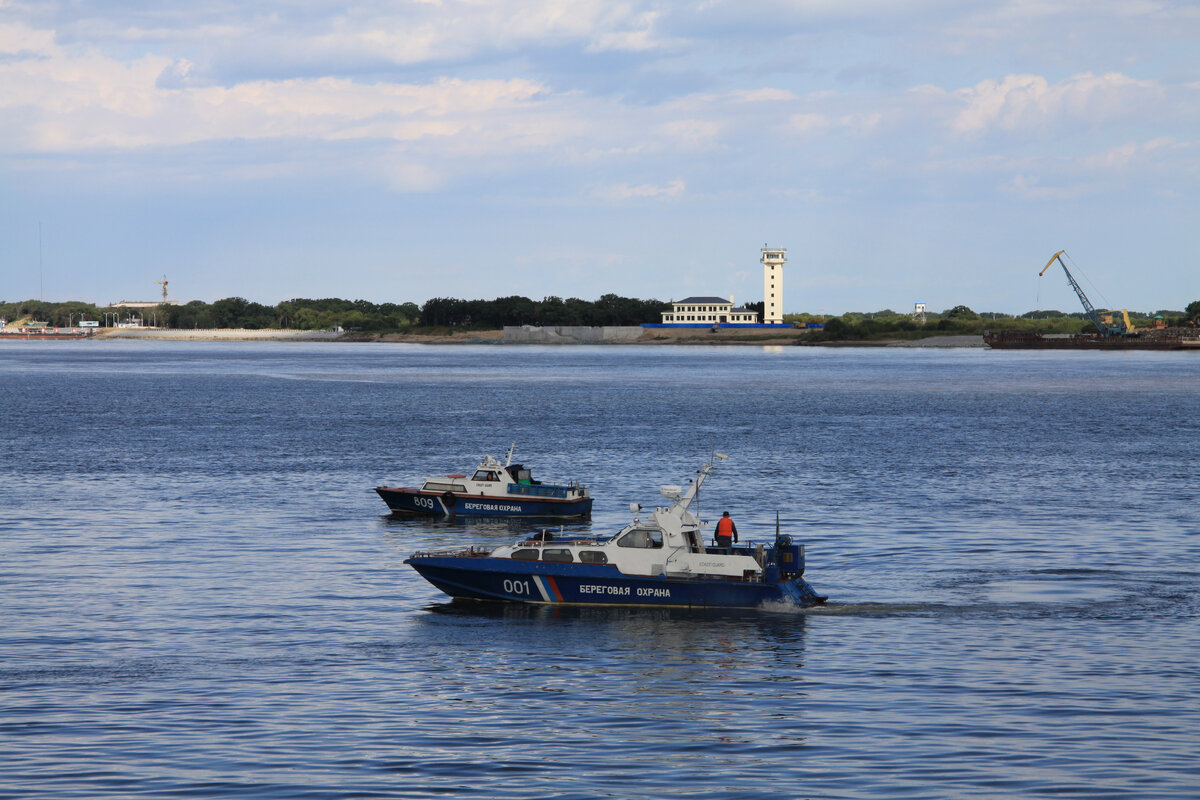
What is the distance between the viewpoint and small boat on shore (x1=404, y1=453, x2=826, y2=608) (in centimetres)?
4175

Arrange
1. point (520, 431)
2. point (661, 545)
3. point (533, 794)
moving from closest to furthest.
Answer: point (533, 794)
point (661, 545)
point (520, 431)

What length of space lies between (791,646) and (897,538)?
20.3 meters

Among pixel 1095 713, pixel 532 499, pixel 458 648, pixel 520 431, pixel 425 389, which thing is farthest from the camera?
pixel 425 389

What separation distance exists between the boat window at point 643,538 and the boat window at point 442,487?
23.0 meters

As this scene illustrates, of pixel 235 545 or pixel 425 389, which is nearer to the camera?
pixel 235 545

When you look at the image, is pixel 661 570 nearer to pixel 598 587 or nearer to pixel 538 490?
pixel 598 587

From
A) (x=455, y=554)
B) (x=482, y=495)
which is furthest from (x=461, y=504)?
(x=455, y=554)

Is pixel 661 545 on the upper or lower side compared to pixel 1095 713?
upper

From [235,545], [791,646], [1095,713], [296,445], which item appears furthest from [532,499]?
[296,445]

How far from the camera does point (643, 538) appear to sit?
42.1 metres

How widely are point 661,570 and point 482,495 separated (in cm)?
2320

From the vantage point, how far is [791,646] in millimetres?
38250

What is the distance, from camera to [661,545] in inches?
1656

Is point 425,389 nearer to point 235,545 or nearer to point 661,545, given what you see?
point 235,545
